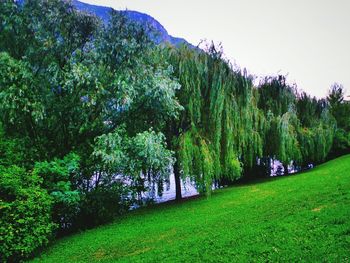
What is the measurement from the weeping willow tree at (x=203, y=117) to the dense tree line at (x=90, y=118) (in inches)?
2.5

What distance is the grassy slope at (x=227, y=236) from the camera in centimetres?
733

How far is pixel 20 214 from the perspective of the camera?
A: 10.1 metres

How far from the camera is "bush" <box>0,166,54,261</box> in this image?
31.7 ft

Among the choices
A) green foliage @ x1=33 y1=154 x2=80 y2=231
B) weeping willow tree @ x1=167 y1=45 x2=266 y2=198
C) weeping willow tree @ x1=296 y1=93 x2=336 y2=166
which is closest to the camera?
green foliage @ x1=33 y1=154 x2=80 y2=231

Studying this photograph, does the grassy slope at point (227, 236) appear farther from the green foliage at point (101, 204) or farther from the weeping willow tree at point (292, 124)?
the weeping willow tree at point (292, 124)

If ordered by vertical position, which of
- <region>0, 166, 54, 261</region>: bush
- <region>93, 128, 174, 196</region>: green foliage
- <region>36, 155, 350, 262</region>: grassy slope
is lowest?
<region>36, 155, 350, 262</region>: grassy slope

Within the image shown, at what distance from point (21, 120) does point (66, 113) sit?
207 cm

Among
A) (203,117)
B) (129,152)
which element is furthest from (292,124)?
(129,152)

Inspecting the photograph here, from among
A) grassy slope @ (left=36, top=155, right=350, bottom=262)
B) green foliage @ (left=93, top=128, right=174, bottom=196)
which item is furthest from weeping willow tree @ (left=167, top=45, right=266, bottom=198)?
green foliage @ (left=93, top=128, right=174, bottom=196)

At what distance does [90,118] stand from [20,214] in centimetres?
652

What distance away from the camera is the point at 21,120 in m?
14.4

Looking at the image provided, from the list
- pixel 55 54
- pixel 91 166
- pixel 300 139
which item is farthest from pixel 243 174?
pixel 55 54

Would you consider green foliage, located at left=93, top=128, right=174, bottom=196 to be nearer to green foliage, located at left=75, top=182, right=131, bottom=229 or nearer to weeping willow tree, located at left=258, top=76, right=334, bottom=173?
green foliage, located at left=75, top=182, right=131, bottom=229

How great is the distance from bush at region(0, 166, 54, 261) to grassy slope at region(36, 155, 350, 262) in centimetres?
113
